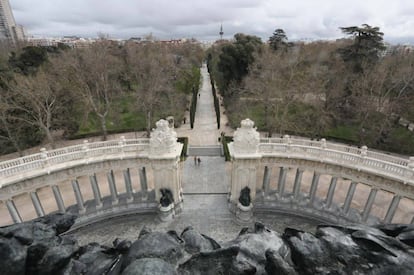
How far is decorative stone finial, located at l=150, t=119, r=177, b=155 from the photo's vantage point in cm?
1994

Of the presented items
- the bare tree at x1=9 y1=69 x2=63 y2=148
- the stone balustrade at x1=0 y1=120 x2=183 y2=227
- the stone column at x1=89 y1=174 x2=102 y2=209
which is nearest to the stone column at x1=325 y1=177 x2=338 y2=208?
the stone balustrade at x1=0 y1=120 x2=183 y2=227

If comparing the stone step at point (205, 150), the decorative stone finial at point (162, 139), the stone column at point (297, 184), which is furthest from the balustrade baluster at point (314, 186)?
the stone step at point (205, 150)

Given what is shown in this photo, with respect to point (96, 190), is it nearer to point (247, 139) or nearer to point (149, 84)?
point (247, 139)

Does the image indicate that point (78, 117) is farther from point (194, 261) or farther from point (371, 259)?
point (371, 259)

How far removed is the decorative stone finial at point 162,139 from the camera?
1994 cm

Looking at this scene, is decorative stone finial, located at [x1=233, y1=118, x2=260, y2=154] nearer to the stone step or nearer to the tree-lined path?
the tree-lined path

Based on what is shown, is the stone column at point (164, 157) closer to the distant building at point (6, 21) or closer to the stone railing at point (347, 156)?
the stone railing at point (347, 156)

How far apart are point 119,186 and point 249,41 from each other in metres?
39.7

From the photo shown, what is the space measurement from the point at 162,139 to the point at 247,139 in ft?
23.7

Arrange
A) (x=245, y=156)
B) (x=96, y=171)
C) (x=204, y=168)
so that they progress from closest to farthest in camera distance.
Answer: (x=245, y=156) → (x=96, y=171) → (x=204, y=168)

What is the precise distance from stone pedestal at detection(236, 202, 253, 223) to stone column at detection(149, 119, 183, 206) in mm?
5936

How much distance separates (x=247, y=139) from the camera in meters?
20.2

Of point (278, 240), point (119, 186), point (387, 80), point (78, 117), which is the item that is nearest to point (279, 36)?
point (387, 80)

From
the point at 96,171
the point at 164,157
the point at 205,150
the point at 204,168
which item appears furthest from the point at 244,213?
the point at 205,150
